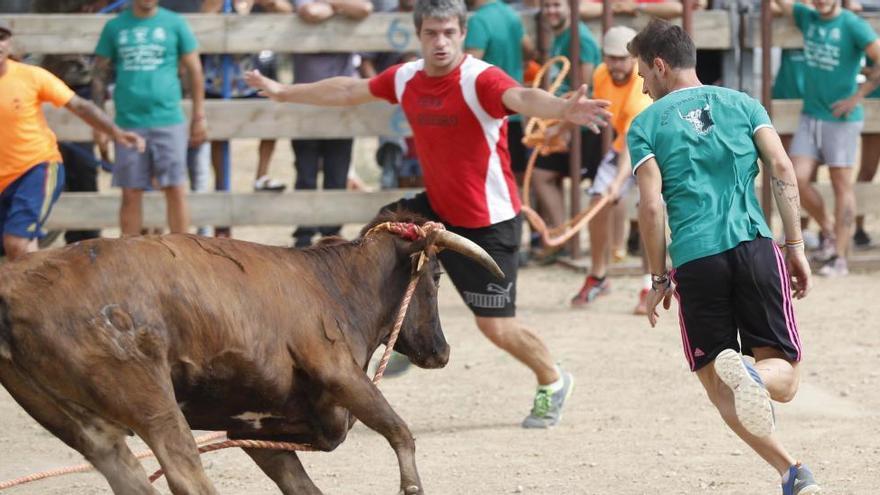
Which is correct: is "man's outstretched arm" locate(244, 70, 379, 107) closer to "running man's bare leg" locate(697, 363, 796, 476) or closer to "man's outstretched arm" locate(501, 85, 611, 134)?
"man's outstretched arm" locate(501, 85, 611, 134)

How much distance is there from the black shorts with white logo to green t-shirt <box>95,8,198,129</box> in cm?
362

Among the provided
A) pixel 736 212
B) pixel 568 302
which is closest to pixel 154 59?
pixel 568 302

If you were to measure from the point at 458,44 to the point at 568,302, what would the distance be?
3742mm

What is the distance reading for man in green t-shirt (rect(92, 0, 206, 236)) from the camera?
33.6 feet

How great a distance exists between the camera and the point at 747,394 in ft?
16.5

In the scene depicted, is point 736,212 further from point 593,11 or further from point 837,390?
point 593,11

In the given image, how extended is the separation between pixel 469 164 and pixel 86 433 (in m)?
2.89

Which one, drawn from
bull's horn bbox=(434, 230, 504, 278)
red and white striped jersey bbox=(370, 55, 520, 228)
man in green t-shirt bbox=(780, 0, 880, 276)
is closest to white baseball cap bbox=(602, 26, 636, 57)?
man in green t-shirt bbox=(780, 0, 880, 276)

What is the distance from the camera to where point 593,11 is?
11.7 metres

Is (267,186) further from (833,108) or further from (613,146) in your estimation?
(833,108)

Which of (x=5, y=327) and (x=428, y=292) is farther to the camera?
(x=428, y=292)

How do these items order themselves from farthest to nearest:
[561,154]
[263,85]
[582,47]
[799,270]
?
1. [561,154]
2. [582,47]
3. [263,85]
4. [799,270]

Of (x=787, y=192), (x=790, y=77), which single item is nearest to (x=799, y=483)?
(x=787, y=192)

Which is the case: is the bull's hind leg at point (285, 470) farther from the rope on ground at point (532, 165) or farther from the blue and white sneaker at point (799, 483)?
the rope on ground at point (532, 165)
